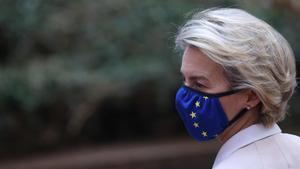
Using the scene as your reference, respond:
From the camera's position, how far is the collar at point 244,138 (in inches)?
89.9

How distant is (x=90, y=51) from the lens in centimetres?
668

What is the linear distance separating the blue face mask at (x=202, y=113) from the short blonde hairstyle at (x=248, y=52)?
8 cm

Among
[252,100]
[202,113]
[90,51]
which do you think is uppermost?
[252,100]

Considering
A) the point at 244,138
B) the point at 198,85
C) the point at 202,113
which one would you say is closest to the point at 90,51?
the point at 202,113

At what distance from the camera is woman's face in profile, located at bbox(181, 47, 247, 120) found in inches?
89.0

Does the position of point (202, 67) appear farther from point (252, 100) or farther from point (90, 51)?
point (90, 51)

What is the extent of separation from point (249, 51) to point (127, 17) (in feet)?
13.2

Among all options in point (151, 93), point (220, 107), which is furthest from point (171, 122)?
point (220, 107)

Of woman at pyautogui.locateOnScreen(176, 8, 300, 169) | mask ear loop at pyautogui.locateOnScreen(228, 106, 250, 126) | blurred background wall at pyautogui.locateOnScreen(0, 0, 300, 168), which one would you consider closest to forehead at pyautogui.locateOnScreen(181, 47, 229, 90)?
woman at pyautogui.locateOnScreen(176, 8, 300, 169)

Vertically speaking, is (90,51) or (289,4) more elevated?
(289,4)

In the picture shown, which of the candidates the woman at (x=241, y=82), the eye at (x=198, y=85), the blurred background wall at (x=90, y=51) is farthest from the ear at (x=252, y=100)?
the blurred background wall at (x=90, y=51)

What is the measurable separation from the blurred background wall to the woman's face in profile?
281 centimetres

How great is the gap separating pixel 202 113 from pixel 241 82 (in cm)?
28

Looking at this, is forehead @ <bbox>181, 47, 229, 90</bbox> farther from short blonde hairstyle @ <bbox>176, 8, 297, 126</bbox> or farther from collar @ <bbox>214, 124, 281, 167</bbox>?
collar @ <bbox>214, 124, 281, 167</bbox>
